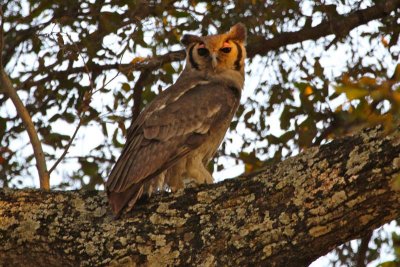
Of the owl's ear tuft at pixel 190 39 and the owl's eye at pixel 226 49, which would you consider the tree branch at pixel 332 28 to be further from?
the owl's ear tuft at pixel 190 39

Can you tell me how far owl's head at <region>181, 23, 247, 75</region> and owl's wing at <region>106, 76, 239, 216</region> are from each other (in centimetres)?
32

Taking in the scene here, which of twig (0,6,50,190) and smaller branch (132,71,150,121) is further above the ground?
smaller branch (132,71,150,121)

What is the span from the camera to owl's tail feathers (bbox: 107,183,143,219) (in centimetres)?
354

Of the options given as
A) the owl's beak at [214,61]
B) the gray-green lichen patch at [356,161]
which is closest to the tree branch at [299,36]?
the owl's beak at [214,61]

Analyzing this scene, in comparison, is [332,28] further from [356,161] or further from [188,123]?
[356,161]

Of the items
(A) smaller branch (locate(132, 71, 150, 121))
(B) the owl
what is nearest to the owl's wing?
(B) the owl

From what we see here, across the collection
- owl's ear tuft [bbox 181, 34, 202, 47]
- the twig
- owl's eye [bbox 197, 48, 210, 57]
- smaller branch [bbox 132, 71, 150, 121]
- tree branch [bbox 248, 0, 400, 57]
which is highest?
owl's ear tuft [bbox 181, 34, 202, 47]

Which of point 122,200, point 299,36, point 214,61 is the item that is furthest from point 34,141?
point 299,36

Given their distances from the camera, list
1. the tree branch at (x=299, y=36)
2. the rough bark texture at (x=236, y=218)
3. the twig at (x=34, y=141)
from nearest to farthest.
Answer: the rough bark texture at (x=236, y=218) → the twig at (x=34, y=141) → the tree branch at (x=299, y=36)

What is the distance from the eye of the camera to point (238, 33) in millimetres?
5586

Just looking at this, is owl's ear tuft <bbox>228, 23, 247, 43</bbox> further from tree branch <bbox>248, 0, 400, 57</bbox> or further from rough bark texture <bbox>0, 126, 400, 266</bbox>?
rough bark texture <bbox>0, 126, 400, 266</bbox>

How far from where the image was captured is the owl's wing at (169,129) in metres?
4.11

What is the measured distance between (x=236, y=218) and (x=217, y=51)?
8.52 feet

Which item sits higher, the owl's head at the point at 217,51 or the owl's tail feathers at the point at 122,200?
the owl's head at the point at 217,51
